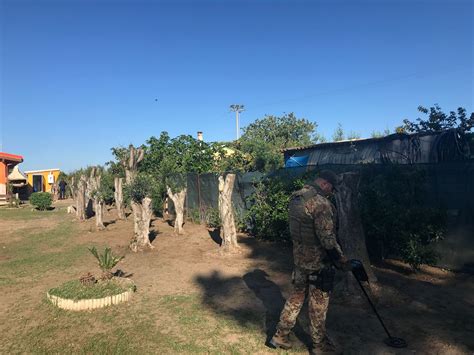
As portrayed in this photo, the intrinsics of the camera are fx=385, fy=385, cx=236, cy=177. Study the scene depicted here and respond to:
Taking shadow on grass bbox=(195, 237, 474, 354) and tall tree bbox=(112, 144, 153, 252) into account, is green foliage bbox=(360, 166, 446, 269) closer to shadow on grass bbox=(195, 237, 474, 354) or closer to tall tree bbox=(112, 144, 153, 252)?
shadow on grass bbox=(195, 237, 474, 354)

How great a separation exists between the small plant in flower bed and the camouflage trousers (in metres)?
3.06

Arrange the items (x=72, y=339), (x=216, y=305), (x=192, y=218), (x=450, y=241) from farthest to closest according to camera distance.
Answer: (x=192, y=218) → (x=450, y=241) → (x=216, y=305) → (x=72, y=339)

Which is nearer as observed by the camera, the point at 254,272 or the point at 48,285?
the point at 48,285

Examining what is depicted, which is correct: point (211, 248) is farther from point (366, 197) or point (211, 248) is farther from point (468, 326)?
point (468, 326)

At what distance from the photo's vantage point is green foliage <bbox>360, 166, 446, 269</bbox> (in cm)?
684

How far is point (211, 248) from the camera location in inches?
404

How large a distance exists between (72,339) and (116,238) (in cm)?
778

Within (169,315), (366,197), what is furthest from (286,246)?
(169,315)

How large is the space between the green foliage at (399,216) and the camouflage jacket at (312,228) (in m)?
3.58

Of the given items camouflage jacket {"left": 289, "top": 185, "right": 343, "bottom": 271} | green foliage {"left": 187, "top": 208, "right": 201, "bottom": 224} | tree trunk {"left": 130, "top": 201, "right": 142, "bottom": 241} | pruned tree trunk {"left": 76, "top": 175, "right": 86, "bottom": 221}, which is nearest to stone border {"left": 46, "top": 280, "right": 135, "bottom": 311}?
camouflage jacket {"left": 289, "top": 185, "right": 343, "bottom": 271}

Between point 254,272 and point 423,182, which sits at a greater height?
point 423,182

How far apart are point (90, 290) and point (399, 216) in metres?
5.42

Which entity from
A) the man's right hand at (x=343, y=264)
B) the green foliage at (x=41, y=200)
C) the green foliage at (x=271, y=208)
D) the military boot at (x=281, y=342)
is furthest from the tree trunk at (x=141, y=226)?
the green foliage at (x=41, y=200)

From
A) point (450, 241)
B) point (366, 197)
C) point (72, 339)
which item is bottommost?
point (72, 339)
